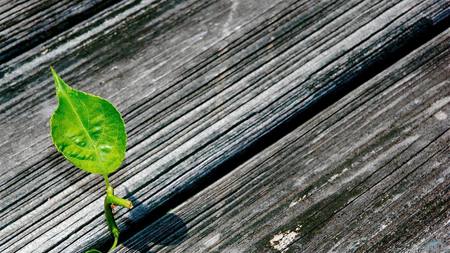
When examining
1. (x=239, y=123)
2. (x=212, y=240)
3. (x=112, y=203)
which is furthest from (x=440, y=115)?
(x=112, y=203)

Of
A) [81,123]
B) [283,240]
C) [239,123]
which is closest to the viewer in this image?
[81,123]

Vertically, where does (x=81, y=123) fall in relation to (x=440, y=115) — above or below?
above

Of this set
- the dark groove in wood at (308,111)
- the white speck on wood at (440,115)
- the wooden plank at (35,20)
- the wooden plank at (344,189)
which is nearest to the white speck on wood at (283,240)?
the wooden plank at (344,189)

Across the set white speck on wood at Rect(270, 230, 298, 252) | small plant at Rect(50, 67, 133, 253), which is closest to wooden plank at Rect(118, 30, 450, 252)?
white speck on wood at Rect(270, 230, 298, 252)

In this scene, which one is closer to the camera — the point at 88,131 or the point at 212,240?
the point at 88,131

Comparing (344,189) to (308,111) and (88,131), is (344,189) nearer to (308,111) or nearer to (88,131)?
(308,111)

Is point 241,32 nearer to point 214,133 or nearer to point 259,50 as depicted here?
point 259,50

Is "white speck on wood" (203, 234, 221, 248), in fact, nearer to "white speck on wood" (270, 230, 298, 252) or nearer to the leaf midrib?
"white speck on wood" (270, 230, 298, 252)
